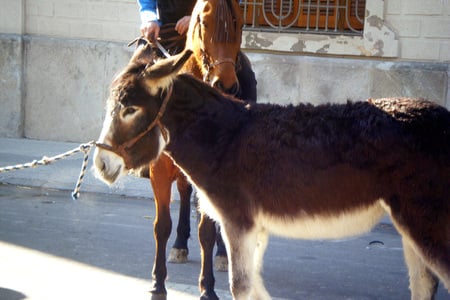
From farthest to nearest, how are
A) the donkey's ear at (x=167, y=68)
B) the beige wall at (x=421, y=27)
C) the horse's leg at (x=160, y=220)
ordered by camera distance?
1. the beige wall at (x=421, y=27)
2. the horse's leg at (x=160, y=220)
3. the donkey's ear at (x=167, y=68)

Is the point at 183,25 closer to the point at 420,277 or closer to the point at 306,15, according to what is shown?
the point at 420,277

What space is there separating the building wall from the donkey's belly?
6480 mm

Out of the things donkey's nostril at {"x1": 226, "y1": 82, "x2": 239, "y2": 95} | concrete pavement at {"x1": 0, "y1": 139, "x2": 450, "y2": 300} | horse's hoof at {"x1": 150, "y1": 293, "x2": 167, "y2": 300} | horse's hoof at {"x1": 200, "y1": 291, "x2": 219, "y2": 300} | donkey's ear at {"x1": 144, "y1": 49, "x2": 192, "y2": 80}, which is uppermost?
donkey's ear at {"x1": 144, "y1": 49, "x2": 192, "y2": 80}

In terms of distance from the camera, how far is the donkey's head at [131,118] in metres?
5.36

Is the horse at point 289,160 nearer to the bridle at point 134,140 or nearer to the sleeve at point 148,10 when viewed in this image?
the bridle at point 134,140

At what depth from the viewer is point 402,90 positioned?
1154 centimetres

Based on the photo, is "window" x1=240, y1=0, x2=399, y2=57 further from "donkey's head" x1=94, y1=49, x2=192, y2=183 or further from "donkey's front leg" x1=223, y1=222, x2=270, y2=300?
"donkey's front leg" x1=223, y1=222, x2=270, y2=300

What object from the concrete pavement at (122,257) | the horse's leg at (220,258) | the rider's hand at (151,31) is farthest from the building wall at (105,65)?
the rider's hand at (151,31)

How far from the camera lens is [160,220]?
255 inches

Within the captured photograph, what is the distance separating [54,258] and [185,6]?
7.95 ft

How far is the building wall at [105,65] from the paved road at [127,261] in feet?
9.71

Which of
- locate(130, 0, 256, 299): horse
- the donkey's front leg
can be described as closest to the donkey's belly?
the donkey's front leg

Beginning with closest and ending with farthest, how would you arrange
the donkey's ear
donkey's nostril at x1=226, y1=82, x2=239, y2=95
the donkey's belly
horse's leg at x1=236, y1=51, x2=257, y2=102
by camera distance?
the donkey's belly
the donkey's ear
donkey's nostril at x1=226, y1=82, x2=239, y2=95
horse's leg at x1=236, y1=51, x2=257, y2=102

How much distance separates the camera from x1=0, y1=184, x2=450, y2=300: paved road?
6.66 metres
